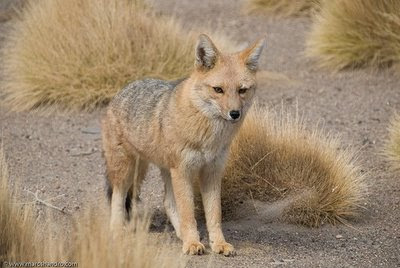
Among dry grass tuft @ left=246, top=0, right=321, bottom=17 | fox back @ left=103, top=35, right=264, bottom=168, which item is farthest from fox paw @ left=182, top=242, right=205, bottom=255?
dry grass tuft @ left=246, top=0, right=321, bottom=17

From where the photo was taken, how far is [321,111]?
9.21 meters

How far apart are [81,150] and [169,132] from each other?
283cm

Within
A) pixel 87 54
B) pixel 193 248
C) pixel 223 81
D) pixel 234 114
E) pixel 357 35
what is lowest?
pixel 87 54

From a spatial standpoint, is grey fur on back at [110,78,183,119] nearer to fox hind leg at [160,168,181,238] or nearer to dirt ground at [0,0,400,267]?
fox hind leg at [160,168,181,238]

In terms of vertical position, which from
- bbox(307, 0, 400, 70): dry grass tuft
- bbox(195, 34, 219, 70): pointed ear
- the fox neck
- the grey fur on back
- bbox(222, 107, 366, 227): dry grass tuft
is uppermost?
bbox(195, 34, 219, 70): pointed ear

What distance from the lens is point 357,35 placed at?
1037cm

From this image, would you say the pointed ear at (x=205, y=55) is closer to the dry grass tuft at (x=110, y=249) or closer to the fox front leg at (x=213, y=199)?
the fox front leg at (x=213, y=199)

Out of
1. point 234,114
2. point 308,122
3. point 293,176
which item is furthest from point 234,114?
point 308,122

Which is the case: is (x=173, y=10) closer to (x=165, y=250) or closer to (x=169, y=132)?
(x=169, y=132)

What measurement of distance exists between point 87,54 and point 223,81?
4.23m

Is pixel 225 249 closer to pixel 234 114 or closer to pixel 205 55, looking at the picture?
pixel 234 114

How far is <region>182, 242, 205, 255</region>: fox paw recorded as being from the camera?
5.55 metres

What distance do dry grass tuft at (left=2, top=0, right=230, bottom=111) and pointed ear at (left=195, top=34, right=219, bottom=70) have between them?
381 centimetres

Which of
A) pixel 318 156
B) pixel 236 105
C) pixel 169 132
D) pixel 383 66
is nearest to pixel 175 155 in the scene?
pixel 169 132
